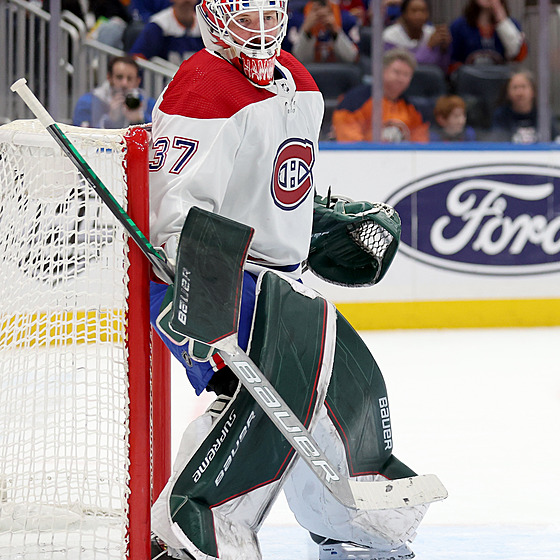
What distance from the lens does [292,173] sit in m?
1.79

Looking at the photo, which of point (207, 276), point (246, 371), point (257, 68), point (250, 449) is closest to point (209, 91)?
point (257, 68)

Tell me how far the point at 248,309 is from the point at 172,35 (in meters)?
3.25

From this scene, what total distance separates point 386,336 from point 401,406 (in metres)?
1.19

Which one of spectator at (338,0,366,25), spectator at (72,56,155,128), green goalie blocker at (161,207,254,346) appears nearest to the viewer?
green goalie blocker at (161,207,254,346)

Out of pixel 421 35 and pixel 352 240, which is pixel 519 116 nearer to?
pixel 421 35

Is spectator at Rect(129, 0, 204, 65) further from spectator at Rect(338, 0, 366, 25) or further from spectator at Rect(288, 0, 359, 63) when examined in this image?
spectator at Rect(338, 0, 366, 25)

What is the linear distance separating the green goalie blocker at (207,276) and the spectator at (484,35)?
3611mm

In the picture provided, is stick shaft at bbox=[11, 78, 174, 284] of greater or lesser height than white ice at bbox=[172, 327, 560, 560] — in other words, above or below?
above

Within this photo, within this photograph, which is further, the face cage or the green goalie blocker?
the face cage

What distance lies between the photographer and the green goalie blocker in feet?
4.99

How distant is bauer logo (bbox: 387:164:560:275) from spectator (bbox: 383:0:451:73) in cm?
62

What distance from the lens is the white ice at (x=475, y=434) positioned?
83.4 inches

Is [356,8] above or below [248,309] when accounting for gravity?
above

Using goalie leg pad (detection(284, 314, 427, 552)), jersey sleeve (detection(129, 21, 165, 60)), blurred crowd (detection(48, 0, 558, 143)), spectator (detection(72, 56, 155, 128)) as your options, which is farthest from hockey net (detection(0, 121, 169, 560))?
jersey sleeve (detection(129, 21, 165, 60))
